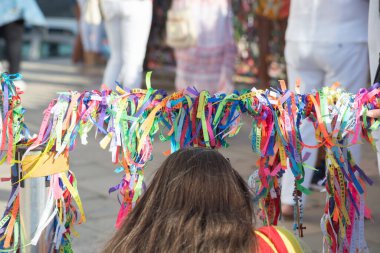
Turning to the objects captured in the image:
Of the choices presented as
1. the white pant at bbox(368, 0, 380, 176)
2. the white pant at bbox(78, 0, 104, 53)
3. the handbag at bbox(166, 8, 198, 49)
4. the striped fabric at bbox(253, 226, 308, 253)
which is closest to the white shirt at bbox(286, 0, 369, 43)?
the white pant at bbox(368, 0, 380, 176)

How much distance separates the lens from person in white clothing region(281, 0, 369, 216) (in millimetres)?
3934

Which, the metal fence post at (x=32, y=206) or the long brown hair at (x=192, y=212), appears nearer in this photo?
the long brown hair at (x=192, y=212)

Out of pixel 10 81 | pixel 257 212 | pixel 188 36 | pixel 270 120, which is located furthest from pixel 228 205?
pixel 188 36

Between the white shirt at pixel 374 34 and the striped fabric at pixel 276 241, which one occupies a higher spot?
the white shirt at pixel 374 34

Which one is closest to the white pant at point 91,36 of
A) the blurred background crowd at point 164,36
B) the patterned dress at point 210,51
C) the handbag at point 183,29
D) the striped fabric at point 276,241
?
the blurred background crowd at point 164,36

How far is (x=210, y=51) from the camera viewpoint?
6691mm

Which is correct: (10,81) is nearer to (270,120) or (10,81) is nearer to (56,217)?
(56,217)

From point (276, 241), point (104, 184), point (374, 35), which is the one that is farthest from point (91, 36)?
point (276, 241)

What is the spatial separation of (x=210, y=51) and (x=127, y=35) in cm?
101

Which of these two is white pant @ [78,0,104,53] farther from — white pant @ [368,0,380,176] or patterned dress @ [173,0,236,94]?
white pant @ [368,0,380,176]

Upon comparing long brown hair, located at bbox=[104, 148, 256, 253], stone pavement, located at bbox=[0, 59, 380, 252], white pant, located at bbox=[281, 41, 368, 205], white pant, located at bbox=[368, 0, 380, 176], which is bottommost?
stone pavement, located at bbox=[0, 59, 380, 252]

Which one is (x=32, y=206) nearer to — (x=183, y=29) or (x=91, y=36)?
(x=183, y=29)

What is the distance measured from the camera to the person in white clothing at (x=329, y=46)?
3.93m

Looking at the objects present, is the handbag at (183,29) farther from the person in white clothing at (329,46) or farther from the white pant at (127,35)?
the person in white clothing at (329,46)
